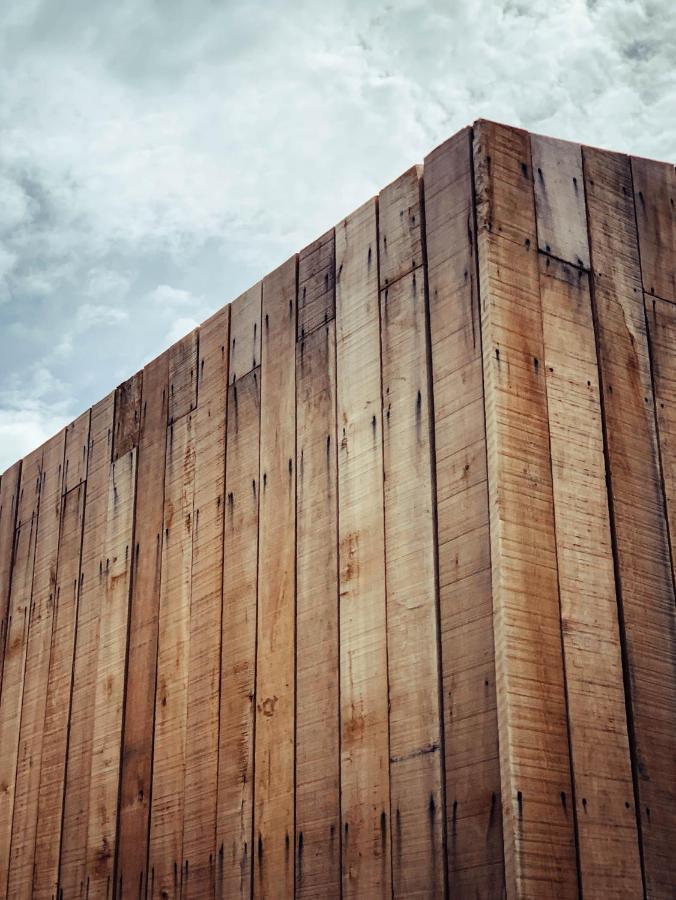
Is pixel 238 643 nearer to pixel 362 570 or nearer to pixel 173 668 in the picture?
pixel 173 668

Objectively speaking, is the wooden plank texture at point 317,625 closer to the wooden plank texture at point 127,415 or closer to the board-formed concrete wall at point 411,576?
the board-formed concrete wall at point 411,576

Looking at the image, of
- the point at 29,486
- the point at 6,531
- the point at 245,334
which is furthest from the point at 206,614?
the point at 6,531

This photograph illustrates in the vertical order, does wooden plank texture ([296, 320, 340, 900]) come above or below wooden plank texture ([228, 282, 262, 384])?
below

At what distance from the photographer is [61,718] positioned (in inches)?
185

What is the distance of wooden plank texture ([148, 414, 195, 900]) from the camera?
3.97 m

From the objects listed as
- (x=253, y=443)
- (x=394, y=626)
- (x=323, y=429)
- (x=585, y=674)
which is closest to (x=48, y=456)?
(x=253, y=443)

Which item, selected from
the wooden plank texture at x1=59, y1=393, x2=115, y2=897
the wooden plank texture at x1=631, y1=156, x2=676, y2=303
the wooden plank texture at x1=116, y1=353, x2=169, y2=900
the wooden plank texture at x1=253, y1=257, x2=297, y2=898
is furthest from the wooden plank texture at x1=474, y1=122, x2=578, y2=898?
the wooden plank texture at x1=59, y1=393, x2=115, y2=897

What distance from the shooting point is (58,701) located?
476 cm

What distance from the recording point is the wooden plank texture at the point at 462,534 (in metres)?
2.99

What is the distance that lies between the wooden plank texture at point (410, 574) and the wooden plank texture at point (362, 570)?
0.13 feet

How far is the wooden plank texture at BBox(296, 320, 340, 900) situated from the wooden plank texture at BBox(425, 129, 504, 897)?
16.9 inches

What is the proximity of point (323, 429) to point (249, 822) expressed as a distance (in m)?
1.10

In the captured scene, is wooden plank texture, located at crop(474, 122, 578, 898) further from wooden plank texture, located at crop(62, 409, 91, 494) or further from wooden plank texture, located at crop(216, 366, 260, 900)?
wooden plank texture, located at crop(62, 409, 91, 494)

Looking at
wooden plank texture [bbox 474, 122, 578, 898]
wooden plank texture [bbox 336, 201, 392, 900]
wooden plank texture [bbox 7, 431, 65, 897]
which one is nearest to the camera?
wooden plank texture [bbox 474, 122, 578, 898]
